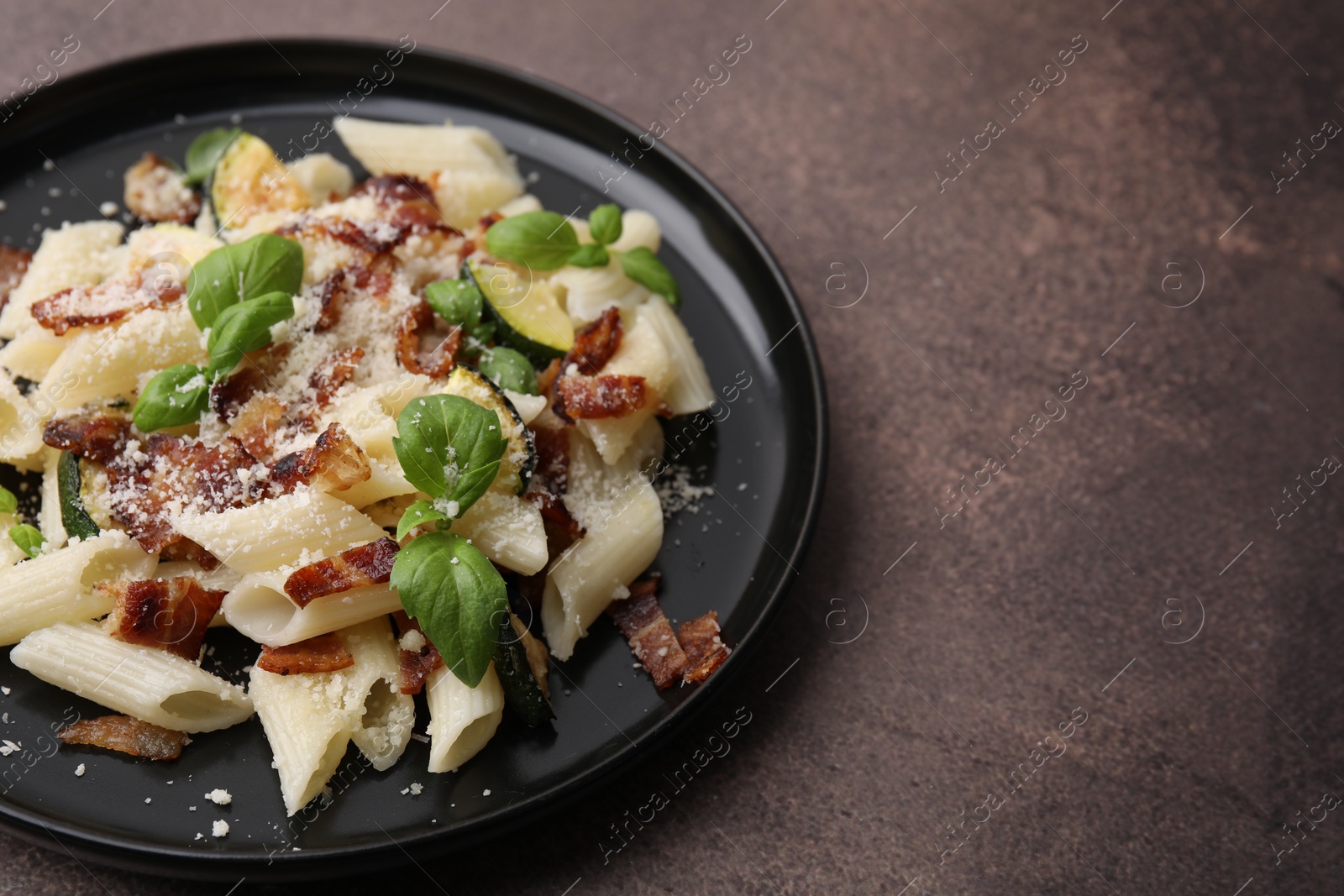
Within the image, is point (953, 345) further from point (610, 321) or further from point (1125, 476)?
point (610, 321)

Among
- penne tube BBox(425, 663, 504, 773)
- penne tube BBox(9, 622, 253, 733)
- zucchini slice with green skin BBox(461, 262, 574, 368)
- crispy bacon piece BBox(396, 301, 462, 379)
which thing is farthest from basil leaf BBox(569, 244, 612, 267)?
penne tube BBox(9, 622, 253, 733)

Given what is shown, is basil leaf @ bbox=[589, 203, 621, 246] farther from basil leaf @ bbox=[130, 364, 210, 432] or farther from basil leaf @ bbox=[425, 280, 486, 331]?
basil leaf @ bbox=[130, 364, 210, 432]

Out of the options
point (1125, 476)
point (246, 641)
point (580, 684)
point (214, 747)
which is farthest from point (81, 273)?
point (1125, 476)

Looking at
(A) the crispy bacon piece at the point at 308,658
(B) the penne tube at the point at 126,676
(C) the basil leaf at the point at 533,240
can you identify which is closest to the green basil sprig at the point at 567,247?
(C) the basil leaf at the point at 533,240

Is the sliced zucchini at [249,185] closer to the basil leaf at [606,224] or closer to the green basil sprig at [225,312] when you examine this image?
the green basil sprig at [225,312]

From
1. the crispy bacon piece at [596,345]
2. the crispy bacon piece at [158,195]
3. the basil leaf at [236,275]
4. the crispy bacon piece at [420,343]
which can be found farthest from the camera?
the crispy bacon piece at [158,195]

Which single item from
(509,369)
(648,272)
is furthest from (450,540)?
(648,272)
